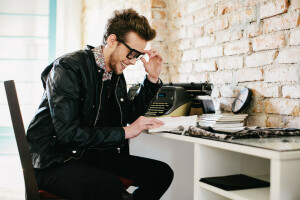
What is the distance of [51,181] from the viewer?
4.85 ft

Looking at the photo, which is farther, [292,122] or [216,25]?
[216,25]

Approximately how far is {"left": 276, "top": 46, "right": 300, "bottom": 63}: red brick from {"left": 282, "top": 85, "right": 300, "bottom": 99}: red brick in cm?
13

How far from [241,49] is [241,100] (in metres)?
0.32

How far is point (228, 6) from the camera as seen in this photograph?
2.24 meters

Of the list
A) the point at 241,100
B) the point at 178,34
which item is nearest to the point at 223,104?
the point at 241,100

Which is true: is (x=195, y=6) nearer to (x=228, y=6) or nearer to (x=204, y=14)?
(x=204, y=14)

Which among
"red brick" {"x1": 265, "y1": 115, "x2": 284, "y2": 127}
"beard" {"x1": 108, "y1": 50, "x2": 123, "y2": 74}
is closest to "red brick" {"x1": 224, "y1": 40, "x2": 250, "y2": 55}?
"red brick" {"x1": 265, "y1": 115, "x2": 284, "y2": 127}

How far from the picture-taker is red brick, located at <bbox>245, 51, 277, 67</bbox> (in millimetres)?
1911

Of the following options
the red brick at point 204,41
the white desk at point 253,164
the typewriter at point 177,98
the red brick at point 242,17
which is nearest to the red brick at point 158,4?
the red brick at point 204,41

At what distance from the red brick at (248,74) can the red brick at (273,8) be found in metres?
0.31

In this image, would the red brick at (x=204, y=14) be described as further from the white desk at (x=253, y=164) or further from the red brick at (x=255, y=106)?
the white desk at (x=253, y=164)

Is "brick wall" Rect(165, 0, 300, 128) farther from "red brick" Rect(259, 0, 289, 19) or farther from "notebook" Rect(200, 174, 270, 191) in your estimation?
"notebook" Rect(200, 174, 270, 191)

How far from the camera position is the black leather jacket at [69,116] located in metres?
1.49

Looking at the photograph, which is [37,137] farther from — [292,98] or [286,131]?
[292,98]
